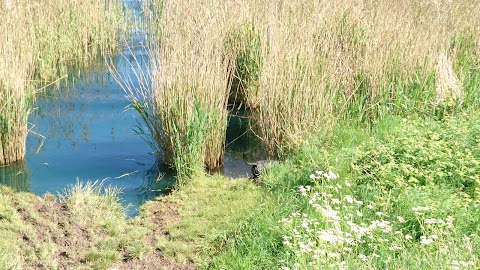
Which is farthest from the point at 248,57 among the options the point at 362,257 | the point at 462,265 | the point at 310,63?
the point at 462,265

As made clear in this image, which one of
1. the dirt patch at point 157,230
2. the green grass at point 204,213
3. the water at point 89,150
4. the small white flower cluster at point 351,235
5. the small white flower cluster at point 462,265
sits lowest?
the water at point 89,150

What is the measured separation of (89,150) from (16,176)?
45.7 inches

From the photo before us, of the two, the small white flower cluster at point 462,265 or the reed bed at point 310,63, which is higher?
the reed bed at point 310,63

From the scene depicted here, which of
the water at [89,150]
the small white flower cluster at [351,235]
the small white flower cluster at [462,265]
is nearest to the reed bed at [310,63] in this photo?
the water at [89,150]

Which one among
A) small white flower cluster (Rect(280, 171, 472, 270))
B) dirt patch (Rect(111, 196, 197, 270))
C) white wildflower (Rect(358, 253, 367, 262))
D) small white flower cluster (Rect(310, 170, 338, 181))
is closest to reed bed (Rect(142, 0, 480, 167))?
dirt patch (Rect(111, 196, 197, 270))

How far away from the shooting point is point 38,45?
949cm

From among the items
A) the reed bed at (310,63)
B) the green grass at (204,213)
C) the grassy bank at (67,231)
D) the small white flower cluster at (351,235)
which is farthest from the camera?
the reed bed at (310,63)

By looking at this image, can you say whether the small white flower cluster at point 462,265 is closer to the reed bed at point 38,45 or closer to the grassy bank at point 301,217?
the grassy bank at point 301,217

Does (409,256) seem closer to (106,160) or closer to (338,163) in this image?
(338,163)

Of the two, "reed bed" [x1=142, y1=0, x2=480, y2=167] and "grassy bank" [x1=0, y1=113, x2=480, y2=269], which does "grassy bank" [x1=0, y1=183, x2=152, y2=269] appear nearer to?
"grassy bank" [x1=0, y1=113, x2=480, y2=269]

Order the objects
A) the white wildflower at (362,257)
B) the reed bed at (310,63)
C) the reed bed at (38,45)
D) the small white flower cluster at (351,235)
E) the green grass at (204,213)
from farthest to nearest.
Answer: the reed bed at (38,45) → the reed bed at (310,63) → the green grass at (204,213) → the small white flower cluster at (351,235) → the white wildflower at (362,257)

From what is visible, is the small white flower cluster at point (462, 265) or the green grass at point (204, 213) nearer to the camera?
the small white flower cluster at point (462, 265)

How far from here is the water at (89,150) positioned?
658 cm

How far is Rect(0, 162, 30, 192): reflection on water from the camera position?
6.42 metres
